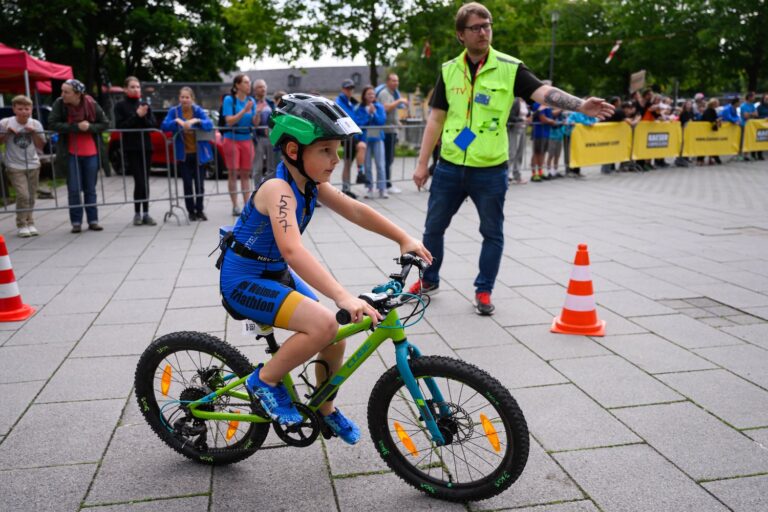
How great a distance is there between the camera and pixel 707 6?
117 feet

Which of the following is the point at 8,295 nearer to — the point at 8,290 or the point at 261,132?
the point at 8,290

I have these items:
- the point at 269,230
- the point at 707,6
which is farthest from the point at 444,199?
the point at 707,6

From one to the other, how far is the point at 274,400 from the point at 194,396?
→ 519 millimetres

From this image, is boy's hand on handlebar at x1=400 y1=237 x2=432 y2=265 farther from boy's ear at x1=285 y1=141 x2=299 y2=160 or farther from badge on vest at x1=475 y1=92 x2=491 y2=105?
badge on vest at x1=475 y1=92 x2=491 y2=105

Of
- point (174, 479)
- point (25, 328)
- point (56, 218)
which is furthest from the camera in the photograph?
point (56, 218)

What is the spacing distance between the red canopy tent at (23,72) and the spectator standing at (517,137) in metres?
9.37

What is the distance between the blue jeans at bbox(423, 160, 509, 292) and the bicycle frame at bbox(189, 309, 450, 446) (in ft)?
8.36

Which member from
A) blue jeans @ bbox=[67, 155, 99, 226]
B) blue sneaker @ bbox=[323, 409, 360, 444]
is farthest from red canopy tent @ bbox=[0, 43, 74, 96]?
blue sneaker @ bbox=[323, 409, 360, 444]

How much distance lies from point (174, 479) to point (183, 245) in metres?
5.42

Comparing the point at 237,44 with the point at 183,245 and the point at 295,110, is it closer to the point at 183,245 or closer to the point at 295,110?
the point at 183,245

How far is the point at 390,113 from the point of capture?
13609 mm

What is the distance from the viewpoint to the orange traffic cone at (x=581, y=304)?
4.82 m

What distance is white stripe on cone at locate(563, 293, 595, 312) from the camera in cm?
482

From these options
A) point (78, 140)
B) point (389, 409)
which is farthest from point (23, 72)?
point (389, 409)
